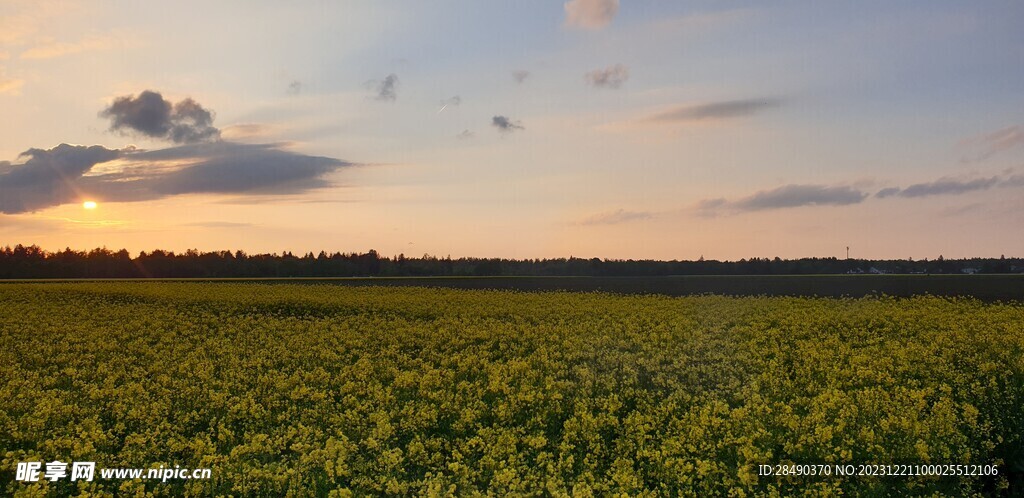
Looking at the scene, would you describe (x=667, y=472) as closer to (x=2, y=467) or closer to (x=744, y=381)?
(x=744, y=381)

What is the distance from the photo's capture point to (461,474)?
10.3 metres

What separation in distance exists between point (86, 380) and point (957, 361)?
25.6 meters

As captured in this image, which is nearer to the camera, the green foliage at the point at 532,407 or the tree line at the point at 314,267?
the green foliage at the point at 532,407

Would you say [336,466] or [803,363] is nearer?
[336,466]

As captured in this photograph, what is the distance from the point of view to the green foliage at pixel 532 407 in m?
10.9

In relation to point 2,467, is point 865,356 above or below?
above

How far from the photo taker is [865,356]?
18.7 meters

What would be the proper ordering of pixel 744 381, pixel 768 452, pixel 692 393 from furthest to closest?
pixel 744 381
pixel 692 393
pixel 768 452

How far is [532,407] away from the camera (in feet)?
47.3

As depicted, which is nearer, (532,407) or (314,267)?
(532,407)

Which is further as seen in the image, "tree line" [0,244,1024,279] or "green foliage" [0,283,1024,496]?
"tree line" [0,244,1024,279]

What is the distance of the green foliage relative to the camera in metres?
10.9

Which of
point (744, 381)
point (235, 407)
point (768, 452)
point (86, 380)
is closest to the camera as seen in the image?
point (768, 452)

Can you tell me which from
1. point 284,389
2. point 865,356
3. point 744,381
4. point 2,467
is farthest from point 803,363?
point 2,467
